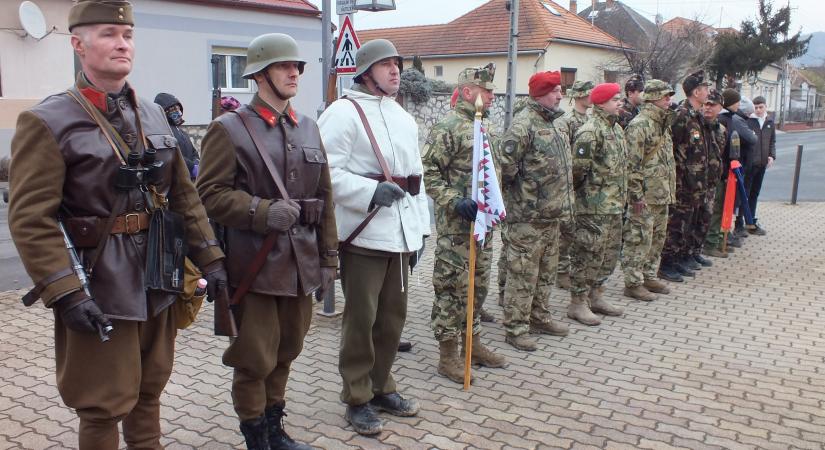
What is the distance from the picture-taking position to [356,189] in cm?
378

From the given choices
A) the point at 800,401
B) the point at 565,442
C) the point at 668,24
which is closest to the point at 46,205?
the point at 565,442

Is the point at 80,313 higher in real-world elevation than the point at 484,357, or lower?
higher

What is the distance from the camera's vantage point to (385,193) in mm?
3752

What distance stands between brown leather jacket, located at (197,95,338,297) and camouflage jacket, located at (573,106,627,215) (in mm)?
3295

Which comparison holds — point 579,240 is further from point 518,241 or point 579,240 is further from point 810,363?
point 810,363

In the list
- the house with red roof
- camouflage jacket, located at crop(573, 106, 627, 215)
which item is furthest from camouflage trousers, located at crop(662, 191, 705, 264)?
the house with red roof

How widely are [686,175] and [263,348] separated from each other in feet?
19.4

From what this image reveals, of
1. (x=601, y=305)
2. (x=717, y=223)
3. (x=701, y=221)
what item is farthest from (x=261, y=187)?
(x=717, y=223)

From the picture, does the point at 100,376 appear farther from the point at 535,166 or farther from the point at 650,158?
the point at 650,158

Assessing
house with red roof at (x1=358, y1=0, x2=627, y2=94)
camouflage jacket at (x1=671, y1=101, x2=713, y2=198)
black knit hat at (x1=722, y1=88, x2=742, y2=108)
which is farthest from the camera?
house with red roof at (x1=358, y1=0, x2=627, y2=94)

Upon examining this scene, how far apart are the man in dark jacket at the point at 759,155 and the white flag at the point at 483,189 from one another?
685cm

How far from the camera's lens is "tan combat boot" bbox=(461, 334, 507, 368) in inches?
198

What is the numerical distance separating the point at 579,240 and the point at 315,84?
46.7 feet

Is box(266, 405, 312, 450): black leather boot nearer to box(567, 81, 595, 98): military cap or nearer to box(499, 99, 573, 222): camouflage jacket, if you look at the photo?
box(499, 99, 573, 222): camouflage jacket
